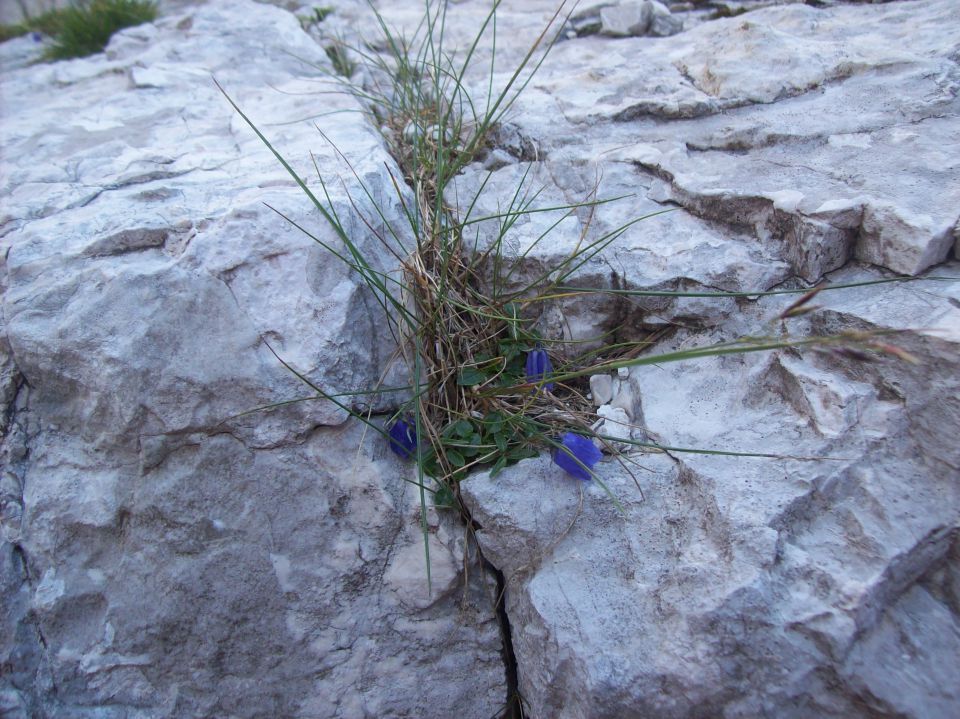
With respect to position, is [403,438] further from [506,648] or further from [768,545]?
[768,545]

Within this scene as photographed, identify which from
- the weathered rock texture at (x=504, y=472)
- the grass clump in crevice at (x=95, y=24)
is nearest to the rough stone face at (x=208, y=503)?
the weathered rock texture at (x=504, y=472)

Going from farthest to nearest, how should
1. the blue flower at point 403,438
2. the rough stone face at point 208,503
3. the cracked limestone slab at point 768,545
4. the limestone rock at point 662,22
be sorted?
1. the limestone rock at point 662,22
2. the blue flower at point 403,438
3. the rough stone face at point 208,503
4. the cracked limestone slab at point 768,545

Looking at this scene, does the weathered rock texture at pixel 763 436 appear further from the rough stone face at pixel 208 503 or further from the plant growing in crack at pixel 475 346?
the rough stone face at pixel 208 503

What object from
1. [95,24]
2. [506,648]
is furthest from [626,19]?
[95,24]

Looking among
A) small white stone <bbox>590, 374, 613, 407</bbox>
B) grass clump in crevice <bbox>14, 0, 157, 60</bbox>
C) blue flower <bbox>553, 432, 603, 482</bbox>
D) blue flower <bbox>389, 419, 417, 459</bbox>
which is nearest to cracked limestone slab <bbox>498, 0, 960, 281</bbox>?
small white stone <bbox>590, 374, 613, 407</bbox>

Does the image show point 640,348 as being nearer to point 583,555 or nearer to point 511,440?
point 511,440

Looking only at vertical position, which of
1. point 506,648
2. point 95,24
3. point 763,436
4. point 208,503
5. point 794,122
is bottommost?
point 506,648
